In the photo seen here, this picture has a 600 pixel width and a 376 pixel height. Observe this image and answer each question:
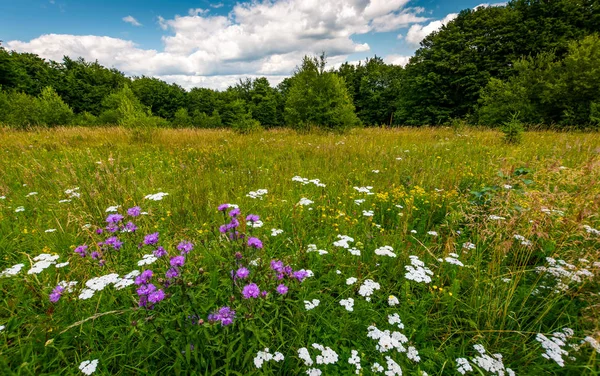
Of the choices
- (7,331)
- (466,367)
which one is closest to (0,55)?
(7,331)

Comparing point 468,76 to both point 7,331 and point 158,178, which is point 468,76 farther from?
point 7,331

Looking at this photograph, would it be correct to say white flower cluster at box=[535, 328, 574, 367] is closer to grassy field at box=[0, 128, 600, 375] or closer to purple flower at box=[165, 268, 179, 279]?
grassy field at box=[0, 128, 600, 375]

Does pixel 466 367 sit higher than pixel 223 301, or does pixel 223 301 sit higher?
pixel 223 301

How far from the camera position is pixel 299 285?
1.75 meters

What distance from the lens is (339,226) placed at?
9.26 ft

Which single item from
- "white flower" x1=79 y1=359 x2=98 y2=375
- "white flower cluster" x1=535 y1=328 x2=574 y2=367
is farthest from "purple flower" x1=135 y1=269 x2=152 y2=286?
"white flower cluster" x1=535 y1=328 x2=574 y2=367

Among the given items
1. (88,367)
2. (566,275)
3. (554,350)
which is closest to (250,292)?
(88,367)

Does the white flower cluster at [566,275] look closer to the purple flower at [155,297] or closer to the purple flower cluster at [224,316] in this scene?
the purple flower cluster at [224,316]

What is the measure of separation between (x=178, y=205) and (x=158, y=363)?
2.12 m

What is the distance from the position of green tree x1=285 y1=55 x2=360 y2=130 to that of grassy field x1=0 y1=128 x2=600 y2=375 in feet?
31.4

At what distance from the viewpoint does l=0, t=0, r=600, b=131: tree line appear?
13398 millimetres

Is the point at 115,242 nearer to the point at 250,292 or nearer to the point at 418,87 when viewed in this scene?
the point at 250,292

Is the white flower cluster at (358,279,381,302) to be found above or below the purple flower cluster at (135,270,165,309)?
below

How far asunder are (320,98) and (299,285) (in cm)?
1244
